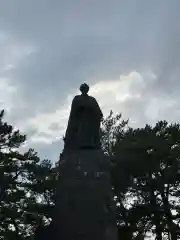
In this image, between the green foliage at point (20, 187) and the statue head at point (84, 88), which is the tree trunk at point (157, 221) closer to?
the green foliage at point (20, 187)

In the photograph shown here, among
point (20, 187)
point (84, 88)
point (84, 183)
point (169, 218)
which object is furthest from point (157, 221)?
point (84, 183)

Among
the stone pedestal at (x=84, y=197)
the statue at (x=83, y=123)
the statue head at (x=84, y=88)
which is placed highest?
the statue head at (x=84, y=88)

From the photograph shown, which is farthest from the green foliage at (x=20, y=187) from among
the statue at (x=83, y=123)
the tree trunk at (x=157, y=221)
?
the statue at (x=83, y=123)

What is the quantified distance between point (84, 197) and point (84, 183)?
0.37m

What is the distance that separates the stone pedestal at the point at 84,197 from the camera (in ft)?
39.3

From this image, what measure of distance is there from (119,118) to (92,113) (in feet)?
57.1

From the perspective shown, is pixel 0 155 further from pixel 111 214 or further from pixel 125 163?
pixel 111 214

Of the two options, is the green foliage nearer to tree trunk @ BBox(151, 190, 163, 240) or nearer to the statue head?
tree trunk @ BBox(151, 190, 163, 240)

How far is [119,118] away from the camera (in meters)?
30.8

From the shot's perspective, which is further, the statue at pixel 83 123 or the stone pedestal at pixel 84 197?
the statue at pixel 83 123

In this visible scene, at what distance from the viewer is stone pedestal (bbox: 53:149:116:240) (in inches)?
472

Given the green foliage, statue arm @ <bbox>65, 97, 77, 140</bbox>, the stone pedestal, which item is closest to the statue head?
statue arm @ <bbox>65, 97, 77, 140</bbox>

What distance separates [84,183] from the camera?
12.5m

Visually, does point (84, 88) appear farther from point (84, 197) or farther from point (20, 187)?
point (20, 187)
